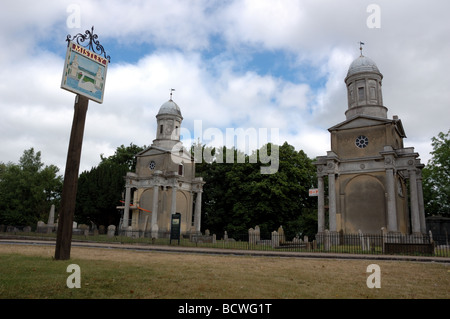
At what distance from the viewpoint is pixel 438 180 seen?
4209 cm

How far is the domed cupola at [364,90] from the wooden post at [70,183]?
28656 mm

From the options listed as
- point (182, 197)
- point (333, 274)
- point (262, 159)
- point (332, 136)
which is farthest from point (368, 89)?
point (333, 274)

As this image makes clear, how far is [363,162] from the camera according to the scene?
31828 mm

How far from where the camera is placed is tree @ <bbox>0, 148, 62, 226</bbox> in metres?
45.3

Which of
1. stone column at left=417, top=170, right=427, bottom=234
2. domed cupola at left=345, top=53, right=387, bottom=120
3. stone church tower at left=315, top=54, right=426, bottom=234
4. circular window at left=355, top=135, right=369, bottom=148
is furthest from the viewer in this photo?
→ domed cupola at left=345, top=53, right=387, bottom=120

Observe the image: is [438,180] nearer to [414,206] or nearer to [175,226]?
[414,206]

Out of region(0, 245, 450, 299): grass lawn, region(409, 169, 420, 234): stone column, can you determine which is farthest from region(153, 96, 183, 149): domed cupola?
region(0, 245, 450, 299): grass lawn

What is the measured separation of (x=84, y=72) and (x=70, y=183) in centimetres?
431

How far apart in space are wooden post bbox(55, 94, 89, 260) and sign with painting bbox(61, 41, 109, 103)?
1.86 feet

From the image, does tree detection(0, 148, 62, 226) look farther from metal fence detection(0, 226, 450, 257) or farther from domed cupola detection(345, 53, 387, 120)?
domed cupola detection(345, 53, 387, 120)

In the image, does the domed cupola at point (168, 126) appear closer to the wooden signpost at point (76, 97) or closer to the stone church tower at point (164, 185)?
the stone church tower at point (164, 185)

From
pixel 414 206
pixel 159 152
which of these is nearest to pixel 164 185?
pixel 159 152

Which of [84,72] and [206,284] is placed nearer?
[206,284]
